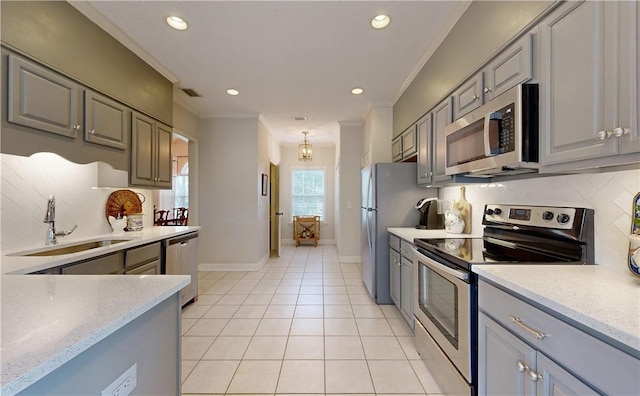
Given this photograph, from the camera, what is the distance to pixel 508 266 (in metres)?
1.33

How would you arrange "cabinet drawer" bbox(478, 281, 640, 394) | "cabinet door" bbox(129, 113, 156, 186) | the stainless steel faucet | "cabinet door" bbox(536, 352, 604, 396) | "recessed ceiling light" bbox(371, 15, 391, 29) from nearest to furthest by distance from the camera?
"cabinet drawer" bbox(478, 281, 640, 394)
"cabinet door" bbox(536, 352, 604, 396)
the stainless steel faucet
"recessed ceiling light" bbox(371, 15, 391, 29)
"cabinet door" bbox(129, 113, 156, 186)

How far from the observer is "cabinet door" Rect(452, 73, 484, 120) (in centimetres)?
179

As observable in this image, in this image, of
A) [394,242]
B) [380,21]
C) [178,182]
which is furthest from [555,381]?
[178,182]

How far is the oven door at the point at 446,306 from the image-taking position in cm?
142

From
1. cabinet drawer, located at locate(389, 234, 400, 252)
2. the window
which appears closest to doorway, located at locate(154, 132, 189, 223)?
the window

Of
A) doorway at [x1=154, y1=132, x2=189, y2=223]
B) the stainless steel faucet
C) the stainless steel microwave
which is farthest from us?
doorway at [x1=154, y1=132, x2=189, y2=223]

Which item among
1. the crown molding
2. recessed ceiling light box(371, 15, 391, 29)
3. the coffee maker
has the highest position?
recessed ceiling light box(371, 15, 391, 29)

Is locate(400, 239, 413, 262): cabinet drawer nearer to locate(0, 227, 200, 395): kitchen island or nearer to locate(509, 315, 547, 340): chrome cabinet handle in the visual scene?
locate(509, 315, 547, 340): chrome cabinet handle

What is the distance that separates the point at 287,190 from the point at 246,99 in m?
3.83

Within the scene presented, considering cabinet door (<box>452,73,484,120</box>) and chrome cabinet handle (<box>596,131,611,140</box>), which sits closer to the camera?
chrome cabinet handle (<box>596,131,611,140</box>)

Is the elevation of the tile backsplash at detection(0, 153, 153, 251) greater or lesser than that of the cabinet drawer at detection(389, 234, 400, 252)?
greater

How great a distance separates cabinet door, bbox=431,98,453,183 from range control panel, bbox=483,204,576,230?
43 centimetres

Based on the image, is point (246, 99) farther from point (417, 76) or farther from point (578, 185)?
point (578, 185)

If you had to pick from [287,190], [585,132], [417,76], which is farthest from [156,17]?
[287,190]
